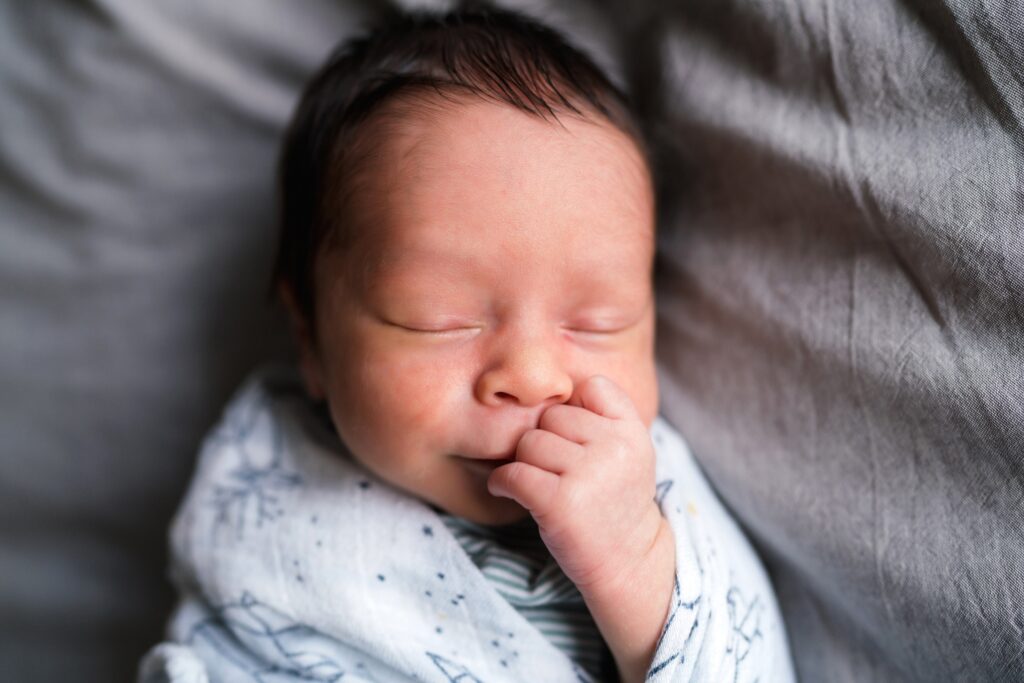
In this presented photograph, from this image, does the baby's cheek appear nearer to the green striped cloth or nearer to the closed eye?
the closed eye

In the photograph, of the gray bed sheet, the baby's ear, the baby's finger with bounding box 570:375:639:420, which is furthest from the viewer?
the baby's ear

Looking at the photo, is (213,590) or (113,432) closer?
(213,590)

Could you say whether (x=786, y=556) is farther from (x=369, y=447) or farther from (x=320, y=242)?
(x=320, y=242)

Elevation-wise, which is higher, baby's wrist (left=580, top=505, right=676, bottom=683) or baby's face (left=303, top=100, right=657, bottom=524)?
baby's face (left=303, top=100, right=657, bottom=524)

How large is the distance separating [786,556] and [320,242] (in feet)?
2.42

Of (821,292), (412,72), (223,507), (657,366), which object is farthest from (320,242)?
(821,292)

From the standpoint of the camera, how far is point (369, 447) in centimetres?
97

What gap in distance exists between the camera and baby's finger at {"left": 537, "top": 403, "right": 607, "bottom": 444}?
2.88ft

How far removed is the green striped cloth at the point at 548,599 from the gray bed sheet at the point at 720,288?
262 millimetres

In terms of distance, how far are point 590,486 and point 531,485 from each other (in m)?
0.07

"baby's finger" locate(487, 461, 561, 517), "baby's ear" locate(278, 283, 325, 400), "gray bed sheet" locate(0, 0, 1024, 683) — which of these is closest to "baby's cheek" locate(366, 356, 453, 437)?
"baby's finger" locate(487, 461, 561, 517)

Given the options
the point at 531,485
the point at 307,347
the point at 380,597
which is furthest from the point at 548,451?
the point at 307,347

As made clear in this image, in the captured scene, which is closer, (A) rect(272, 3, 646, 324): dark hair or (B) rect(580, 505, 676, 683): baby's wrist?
(B) rect(580, 505, 676, 683): baby's wrist

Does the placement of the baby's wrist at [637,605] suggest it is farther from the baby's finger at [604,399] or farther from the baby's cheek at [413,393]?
the baby's cheek at [413,393]
